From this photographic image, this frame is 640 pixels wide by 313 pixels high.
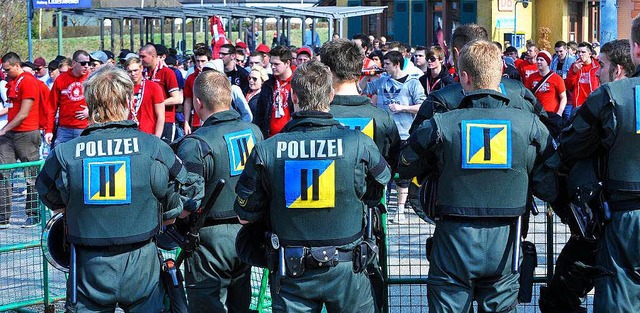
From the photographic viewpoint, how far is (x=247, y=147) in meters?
6.45

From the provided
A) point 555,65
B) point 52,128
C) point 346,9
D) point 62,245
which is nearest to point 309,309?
point 62,245

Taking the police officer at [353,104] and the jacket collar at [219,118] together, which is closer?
the jacket collar at [219,118]

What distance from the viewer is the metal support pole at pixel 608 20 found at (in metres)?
11.1

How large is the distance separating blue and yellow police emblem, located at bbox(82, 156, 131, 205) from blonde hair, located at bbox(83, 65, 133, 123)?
25 cm

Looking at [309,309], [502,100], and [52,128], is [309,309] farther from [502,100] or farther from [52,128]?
[52,128]

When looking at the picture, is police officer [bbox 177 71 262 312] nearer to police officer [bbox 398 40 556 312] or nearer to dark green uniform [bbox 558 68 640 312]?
police officer [bbox 398 40 556 312]

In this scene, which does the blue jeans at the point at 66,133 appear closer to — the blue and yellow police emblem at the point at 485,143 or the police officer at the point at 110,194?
the police officer at the point at 110,194

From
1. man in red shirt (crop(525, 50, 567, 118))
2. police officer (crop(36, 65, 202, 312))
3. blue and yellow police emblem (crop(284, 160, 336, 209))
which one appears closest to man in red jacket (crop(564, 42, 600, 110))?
man in red shirt (crop(525, 50, 567, 118))

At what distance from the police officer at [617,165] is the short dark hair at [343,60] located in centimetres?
155

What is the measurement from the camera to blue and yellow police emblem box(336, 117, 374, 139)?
663 centimetres

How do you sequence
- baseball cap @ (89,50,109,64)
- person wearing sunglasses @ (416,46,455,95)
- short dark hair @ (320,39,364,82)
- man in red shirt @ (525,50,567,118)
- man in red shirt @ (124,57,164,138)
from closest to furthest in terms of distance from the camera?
short dark hair @ (320,39,364,82)
man in red shirt @ (124,57,164,138)
person wearing sunglasses @ (416,46,455,95)
baseball cap @ (89,50,109,64)
man in red shirt @ (525,50,567,118)

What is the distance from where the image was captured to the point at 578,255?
20.1ft

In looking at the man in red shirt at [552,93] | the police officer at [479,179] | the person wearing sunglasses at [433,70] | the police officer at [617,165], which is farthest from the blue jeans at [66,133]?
the police officer at [617,165]

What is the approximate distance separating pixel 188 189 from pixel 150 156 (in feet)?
1.71
